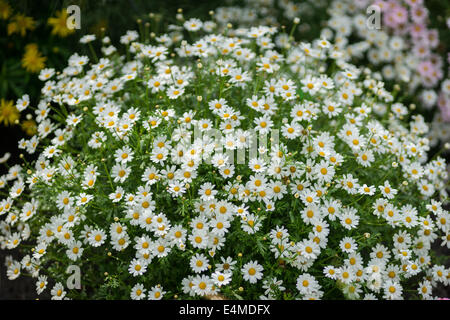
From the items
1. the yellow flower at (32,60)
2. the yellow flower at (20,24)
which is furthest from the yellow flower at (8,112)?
the yellow flower at (20,24)

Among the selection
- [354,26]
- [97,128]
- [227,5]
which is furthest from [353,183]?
[227,5]

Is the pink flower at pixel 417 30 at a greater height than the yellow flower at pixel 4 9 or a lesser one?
lesser

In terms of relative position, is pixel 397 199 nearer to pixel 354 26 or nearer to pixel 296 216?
pixel 296 216

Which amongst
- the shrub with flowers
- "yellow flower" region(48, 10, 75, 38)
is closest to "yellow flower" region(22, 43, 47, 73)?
"yellow flower" region(48, 10, 75, 38)

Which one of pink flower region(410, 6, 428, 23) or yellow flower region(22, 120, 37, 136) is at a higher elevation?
pink flower region(410, 6, 428, 23)

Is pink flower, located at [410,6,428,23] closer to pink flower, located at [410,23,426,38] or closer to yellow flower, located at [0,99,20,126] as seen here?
pink flower, located at [410,23,426,38]

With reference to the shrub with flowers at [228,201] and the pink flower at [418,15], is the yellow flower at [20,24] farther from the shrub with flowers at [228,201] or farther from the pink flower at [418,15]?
the pink flower at [418,15]
